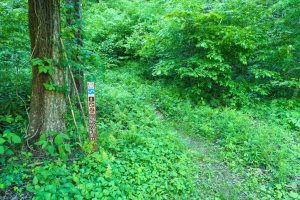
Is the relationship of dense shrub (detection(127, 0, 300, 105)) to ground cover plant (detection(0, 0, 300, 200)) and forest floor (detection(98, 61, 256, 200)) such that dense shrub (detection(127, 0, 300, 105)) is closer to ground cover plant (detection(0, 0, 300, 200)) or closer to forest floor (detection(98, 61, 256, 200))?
ground cover plant (detection(0, 0, 300, 200))

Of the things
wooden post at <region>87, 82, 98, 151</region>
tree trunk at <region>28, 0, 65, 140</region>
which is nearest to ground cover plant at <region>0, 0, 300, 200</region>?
tree trunk at <region>28, 0, 65, 140</region>

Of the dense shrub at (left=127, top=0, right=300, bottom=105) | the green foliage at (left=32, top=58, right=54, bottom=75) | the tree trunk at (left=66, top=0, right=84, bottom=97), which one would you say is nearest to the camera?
the green foliage at (left=32, top=58, right=54, bottom=75)

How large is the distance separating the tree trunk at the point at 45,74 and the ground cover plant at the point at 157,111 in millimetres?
15

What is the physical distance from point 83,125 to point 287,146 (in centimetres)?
430

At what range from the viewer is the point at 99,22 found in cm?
957

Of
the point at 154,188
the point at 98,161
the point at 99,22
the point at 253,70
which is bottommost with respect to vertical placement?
the point at 154,188

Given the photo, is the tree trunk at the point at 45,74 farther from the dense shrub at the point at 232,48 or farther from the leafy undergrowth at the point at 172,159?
the dense shrub at the point at 232,48

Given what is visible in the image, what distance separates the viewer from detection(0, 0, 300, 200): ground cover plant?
9.82ft

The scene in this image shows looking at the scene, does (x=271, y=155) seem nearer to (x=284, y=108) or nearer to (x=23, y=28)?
(x=284, y=108)

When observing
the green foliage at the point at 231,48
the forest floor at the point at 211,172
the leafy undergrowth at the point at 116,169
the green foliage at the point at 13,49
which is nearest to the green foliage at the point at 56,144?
the leafy undergrowth at the point at 116,169

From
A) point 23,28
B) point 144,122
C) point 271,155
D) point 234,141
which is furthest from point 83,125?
point 271,155

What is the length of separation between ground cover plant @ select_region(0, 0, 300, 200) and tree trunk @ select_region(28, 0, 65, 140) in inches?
0.6

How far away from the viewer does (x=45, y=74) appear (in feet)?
10.3

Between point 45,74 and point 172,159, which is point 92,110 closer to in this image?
point 45,74
